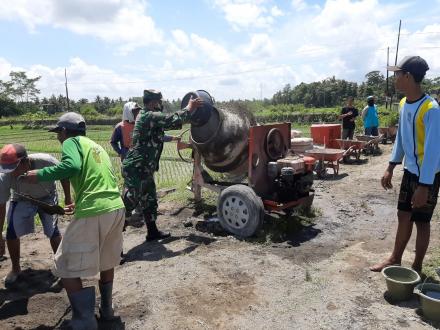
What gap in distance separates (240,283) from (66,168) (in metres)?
2.04

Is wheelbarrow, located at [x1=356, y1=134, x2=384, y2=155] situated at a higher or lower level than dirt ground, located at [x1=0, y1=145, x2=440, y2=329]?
higher

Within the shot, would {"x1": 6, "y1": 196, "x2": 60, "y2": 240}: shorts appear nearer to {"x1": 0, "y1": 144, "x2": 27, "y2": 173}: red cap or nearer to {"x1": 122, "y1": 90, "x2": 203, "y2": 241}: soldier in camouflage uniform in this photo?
{"x1": 0, "y1": 144, "x2": 27, "y2": 173}: red cap

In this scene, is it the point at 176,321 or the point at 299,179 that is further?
the point at 299,179

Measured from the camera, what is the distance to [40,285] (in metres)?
4.19

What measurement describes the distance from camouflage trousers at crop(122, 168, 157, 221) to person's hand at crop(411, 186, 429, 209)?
10.2 feet

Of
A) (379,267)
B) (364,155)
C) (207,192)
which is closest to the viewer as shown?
(379,267)

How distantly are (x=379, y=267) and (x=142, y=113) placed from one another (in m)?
3.24

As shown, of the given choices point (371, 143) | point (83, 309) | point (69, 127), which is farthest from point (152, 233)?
point (371, 143)

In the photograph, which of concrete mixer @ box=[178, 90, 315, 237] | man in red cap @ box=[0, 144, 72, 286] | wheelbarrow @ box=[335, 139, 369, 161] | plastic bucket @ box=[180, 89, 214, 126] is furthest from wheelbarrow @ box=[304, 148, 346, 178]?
man in red cap @ box=[0, 144, 72, 286]

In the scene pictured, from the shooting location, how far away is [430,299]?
10.1 ft

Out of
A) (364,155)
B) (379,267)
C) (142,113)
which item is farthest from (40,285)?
(364,155)

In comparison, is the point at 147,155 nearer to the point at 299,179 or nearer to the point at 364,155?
the point at 299,179

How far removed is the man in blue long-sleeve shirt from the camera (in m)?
3.43

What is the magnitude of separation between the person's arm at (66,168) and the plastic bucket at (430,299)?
286 centimetres
